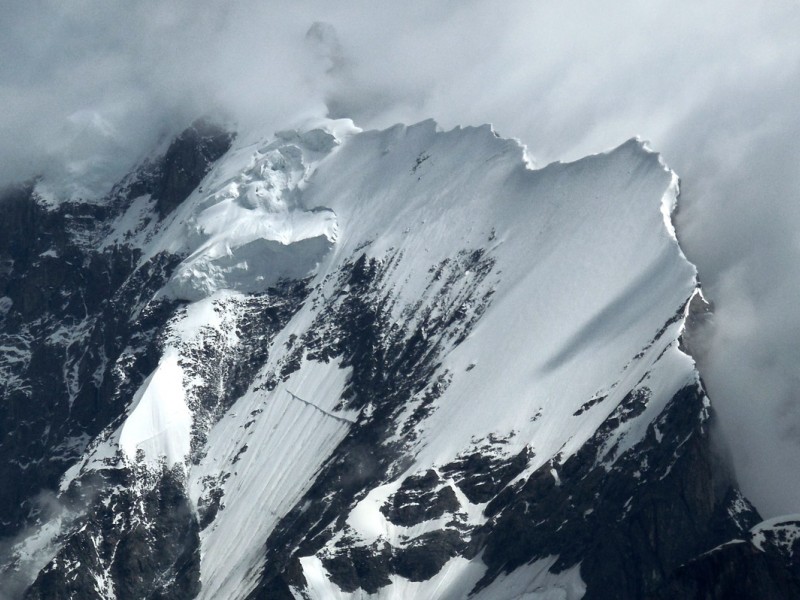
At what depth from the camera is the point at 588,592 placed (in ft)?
655

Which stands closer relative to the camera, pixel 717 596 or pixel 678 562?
pixel 717 596

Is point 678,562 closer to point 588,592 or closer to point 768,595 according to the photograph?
point 588,592

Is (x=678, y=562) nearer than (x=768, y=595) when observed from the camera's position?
No

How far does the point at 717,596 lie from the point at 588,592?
5218 cm

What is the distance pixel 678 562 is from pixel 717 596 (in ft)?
160

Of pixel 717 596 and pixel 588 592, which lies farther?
pixel 588 592

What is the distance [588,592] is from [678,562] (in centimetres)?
1154

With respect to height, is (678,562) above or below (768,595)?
above

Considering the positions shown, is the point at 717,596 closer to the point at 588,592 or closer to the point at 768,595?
the point at 768,595

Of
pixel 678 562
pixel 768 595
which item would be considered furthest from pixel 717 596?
pixel 678 562

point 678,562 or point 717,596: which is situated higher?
point 678,562

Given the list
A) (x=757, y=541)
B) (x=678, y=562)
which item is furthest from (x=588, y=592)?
(x=757, y=541)

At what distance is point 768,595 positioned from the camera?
486 ft

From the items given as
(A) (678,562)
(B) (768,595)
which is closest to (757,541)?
(B) (768,595)
